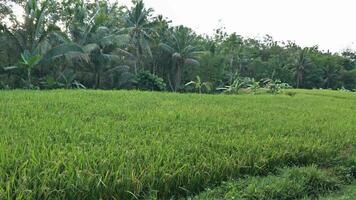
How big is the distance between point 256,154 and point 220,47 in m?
33.0

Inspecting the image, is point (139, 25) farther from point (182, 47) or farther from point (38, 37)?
point (38, 37)

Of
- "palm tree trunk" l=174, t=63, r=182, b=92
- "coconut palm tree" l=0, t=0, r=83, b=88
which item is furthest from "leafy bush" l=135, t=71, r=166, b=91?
"coconut palm tree" l=0, t=0, r=83, b=88

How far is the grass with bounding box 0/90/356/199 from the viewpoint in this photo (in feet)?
10.0

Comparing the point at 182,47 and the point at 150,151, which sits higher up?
the point at 182,47

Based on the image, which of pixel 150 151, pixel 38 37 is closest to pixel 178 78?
pixel 38 37

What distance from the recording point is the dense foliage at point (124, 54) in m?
15.3

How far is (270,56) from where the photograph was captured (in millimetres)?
42875

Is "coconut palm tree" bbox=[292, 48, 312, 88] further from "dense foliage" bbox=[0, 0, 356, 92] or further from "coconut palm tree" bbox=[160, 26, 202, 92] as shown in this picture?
"coconut palm tree" bbox=[160, 26, 202, 92]

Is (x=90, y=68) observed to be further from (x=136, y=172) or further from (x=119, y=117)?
(x=136, y=172)

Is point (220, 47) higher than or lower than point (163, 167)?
higher

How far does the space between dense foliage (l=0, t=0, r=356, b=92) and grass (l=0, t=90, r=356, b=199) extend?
7.97 meters

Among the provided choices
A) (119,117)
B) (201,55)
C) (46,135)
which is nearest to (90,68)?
(201,55)

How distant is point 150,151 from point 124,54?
20897mm

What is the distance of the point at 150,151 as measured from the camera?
3979mm
